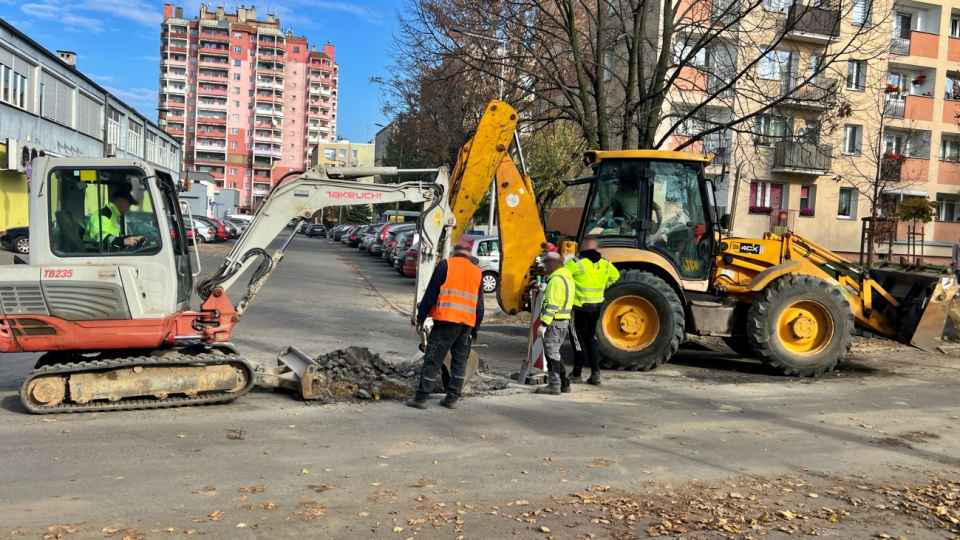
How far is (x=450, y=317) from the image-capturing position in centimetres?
809

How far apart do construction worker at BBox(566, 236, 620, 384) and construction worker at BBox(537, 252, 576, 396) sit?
1.45 ft

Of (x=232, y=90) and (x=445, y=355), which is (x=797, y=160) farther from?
(x=232, y=90)

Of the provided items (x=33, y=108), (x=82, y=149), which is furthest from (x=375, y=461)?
(x=82, y=149)

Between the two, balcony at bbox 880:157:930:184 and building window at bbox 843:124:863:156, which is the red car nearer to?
building window at bbox 843:124:863:156

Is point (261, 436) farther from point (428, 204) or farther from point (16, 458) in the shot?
point (428, 204)

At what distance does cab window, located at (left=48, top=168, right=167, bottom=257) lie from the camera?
7.60m

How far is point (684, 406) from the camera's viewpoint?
28.6 feet

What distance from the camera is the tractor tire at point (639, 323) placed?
416 inches

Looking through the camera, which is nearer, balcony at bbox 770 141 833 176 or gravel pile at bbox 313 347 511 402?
gravel pile at bbox 313 347 511 402

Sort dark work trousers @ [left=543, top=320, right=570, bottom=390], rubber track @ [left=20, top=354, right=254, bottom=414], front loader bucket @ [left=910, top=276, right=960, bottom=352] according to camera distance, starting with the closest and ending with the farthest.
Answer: rubber track @ [left=20, top=354, right=254, bottom=414] → dark work trousers @ [left=543, top=320, right=570, bottom=390] → front loader bucket @ [left=910, top=276, right=960, bottom=352]

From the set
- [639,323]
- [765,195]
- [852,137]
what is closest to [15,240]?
[639,323]

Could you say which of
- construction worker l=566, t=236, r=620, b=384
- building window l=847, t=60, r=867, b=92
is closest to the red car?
building window l=847, t=60, r=867, b=92

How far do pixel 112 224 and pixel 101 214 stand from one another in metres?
0.14

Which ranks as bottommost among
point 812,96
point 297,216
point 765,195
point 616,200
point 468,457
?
point 468,457
